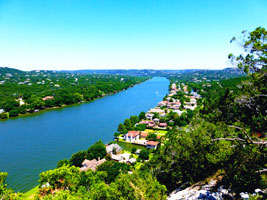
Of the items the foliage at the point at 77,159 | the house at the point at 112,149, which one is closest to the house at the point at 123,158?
the house at the point at 112,149

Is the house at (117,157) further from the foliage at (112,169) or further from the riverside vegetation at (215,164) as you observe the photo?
the riverside vegetation at (215,164)

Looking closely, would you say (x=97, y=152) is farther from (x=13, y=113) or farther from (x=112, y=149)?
(x=13, y=113)

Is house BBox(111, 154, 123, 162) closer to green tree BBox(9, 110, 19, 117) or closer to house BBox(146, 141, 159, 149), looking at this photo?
house BBox(146, 141, 159, 149)

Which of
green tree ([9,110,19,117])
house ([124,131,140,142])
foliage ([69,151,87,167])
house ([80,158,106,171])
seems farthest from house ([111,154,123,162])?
green tree ([9,110,19,117])

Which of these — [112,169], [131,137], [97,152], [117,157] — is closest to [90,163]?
[97,152]

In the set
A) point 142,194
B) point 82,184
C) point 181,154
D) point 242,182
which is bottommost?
point 82,184

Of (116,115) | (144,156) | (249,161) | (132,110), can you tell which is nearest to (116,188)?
(249,161)

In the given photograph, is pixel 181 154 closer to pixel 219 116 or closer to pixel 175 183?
pixel 175 183

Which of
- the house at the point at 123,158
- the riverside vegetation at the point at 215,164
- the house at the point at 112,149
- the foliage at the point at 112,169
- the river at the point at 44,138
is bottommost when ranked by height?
the river at the point at 44,138
